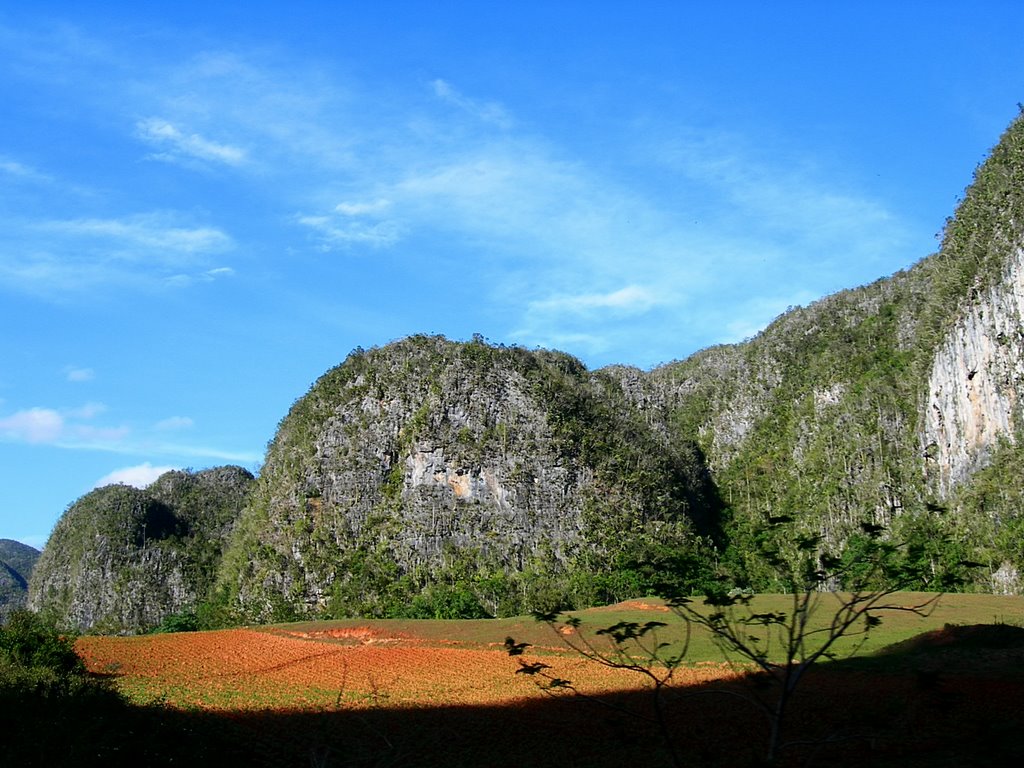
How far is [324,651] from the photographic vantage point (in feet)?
123

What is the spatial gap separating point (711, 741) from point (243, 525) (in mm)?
78498

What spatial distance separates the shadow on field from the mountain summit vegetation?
38.5 metres

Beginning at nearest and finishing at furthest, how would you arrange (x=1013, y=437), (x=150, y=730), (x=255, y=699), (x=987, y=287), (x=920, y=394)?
1. (x=150, y=730)
2. (x=255, y=699)
3. (x=1013, y=437)
4. (x=987, y=287)
5. (x=920, y=394)

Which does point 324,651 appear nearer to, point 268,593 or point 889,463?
point 268,593

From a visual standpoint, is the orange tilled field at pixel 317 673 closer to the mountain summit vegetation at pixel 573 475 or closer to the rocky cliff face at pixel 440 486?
the mountain summit vegetation at pixel 573 475

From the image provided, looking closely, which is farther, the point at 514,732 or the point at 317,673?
the point at 317,673

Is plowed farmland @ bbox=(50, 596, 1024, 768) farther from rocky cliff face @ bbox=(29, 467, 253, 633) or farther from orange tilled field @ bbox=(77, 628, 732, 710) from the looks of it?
rocky cliff face @ bbox=(29, 467, 253, 633)

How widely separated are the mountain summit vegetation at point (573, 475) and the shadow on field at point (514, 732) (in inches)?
1517

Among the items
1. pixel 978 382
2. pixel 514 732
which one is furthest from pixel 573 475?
pixel 514 732

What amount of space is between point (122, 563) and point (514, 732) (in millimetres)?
93497

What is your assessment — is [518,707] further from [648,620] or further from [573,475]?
[573,475]

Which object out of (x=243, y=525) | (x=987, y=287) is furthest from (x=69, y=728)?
(x=243, y=525)

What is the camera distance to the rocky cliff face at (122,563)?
9894 centimetres

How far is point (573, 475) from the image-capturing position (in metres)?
83.3
